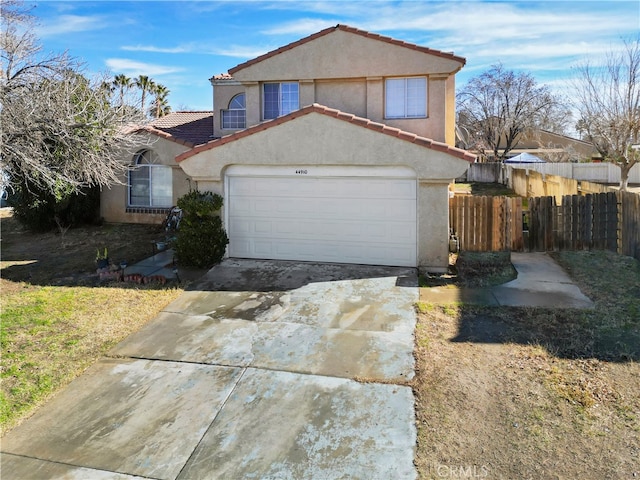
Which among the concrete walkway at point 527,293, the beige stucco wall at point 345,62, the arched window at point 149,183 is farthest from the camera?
the arched window at point 149,183

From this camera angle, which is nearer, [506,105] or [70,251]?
[70,251]

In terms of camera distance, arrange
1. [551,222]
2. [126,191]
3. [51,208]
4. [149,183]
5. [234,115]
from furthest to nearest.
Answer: [234,115]
[126,191]
[149,183]
[51,208]
[551,222]

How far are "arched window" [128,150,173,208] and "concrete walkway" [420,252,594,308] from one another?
37.3ft

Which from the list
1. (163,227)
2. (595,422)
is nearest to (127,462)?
(595,422)

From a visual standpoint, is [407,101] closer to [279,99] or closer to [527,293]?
[279,99]

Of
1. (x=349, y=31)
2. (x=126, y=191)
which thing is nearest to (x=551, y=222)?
(x=349, y=31)

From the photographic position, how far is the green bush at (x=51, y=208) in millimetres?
16234

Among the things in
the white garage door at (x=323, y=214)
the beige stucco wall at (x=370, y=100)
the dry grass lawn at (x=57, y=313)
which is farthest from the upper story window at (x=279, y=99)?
the dry grass lawn at (x=57, y=313)

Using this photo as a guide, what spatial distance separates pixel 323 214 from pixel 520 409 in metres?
7.32

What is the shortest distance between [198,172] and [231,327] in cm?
556

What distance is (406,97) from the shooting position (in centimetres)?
1434

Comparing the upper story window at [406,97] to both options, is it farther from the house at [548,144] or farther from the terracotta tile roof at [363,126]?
the house at [548,144]

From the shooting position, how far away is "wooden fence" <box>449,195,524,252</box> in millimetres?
12422

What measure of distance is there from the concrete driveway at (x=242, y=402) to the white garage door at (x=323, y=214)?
9.00 feet
